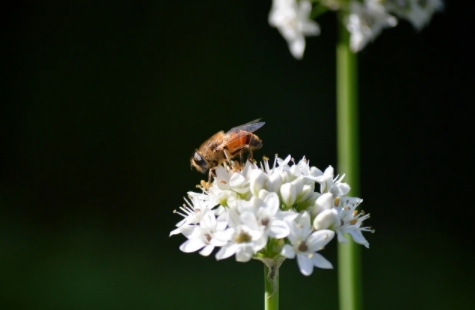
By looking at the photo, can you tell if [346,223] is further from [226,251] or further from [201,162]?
[201,162]

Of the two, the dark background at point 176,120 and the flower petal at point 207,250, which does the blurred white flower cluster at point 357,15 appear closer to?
the flower petal at point 207,250

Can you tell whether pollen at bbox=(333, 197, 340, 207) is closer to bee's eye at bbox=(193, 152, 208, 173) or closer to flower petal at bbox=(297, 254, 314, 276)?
flower petal at bbox=(297, 254, 314, 276)

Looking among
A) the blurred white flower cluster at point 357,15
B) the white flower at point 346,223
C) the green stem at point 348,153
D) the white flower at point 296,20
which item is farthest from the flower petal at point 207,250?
the white flower at point 296,20

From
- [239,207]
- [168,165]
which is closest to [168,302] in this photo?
[168,165]

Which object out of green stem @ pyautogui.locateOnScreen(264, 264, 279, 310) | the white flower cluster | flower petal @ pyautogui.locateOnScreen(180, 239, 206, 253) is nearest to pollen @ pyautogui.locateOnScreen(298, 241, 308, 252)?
the white flower cluster

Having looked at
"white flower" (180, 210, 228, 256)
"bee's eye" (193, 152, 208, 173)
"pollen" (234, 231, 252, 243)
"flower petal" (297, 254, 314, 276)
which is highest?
"bee's eye" (193, 152, 208, 173)

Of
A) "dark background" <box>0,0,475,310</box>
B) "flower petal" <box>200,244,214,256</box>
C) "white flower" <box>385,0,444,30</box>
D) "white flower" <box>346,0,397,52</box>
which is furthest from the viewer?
"dark background" <box>0,0,475,310</box>
